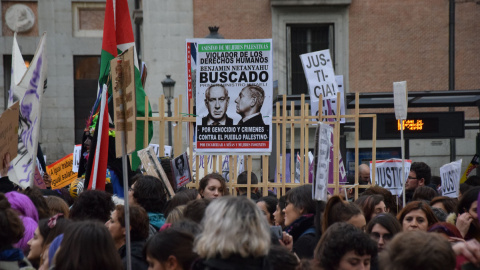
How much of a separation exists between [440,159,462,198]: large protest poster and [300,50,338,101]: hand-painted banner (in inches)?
134

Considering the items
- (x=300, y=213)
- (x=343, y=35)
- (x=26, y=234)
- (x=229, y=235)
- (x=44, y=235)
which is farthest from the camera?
(x=343, y=35)

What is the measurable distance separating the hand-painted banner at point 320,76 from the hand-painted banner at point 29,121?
6141 millimetres

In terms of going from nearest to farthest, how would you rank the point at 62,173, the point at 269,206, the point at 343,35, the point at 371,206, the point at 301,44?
the point at 371,206 < the point at 269,206 < the point at 62,173 < the point at 343,35 < the point at 301,44

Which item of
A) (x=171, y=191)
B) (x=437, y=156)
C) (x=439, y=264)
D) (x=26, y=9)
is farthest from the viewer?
(x=26, y=9)

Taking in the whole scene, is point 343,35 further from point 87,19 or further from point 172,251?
point 172,251

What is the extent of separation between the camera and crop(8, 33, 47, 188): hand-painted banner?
8.66m

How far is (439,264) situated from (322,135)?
3.08m

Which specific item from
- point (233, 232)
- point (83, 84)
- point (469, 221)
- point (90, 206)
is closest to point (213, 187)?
point (90, 206)

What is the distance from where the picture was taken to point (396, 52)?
27891 millimetres

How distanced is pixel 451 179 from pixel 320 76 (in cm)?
406

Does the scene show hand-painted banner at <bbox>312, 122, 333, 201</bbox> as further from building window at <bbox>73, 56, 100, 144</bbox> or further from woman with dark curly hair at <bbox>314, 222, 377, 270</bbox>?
building window at <bbox>73, 56, 100, 144</bbox>

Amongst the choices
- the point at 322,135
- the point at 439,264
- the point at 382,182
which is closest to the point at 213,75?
the point at 382,182

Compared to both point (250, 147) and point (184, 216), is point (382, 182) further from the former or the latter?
point (184, 216)

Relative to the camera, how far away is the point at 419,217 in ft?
23.6
